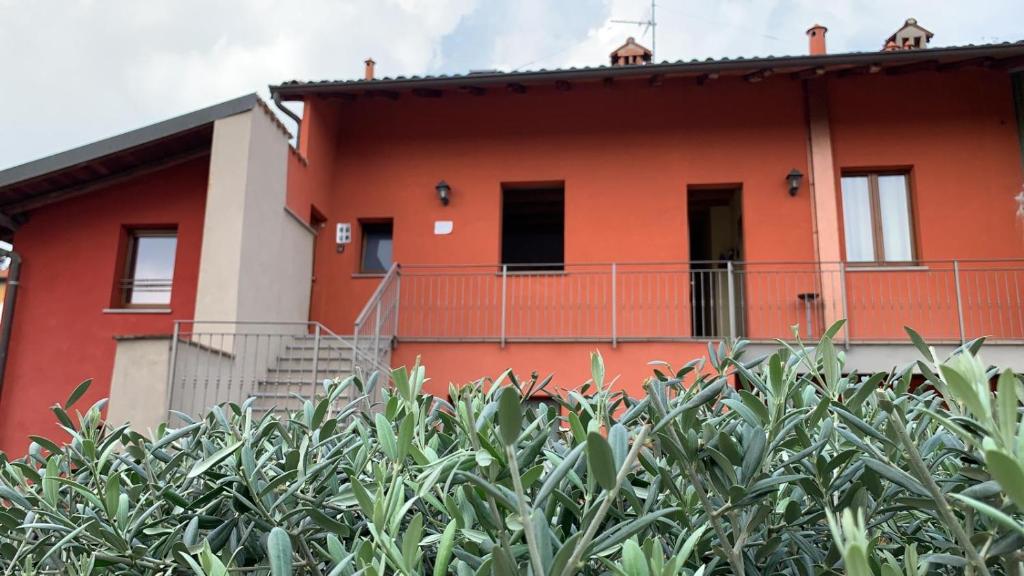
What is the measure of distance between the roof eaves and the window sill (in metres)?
8.28

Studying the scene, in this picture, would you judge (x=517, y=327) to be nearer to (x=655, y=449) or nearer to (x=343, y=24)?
(x=655, y=449)

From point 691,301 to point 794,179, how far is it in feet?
7.31

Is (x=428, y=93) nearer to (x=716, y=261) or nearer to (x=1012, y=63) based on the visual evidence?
(x=716, y=261)

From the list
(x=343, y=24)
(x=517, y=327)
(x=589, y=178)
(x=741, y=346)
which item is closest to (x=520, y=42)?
(x=343, y=24)

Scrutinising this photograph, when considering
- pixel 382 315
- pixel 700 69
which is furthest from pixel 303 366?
pixel 700 69

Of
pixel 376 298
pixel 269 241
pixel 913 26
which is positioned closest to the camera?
pixel 376 298

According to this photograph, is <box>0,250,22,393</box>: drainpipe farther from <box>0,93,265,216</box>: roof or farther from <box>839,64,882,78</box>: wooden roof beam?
<box>839,64,882,78</box>: wooden roof beam

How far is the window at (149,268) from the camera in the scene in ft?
29.1

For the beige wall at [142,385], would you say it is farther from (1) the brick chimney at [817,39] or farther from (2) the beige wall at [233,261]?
(1) the brick chimney at [817,39]

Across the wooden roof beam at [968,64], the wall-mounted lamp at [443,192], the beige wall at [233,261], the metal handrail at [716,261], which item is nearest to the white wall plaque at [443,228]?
the wall-mounted lamp at [443,192]

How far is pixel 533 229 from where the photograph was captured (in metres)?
13.1

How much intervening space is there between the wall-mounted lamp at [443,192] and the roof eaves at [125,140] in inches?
112

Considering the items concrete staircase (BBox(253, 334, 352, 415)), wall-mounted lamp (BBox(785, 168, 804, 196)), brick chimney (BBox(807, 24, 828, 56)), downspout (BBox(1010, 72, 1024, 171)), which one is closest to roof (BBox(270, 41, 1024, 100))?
downspout (BBox(1010, 72, 1024, 171))

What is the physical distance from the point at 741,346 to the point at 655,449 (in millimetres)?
406
